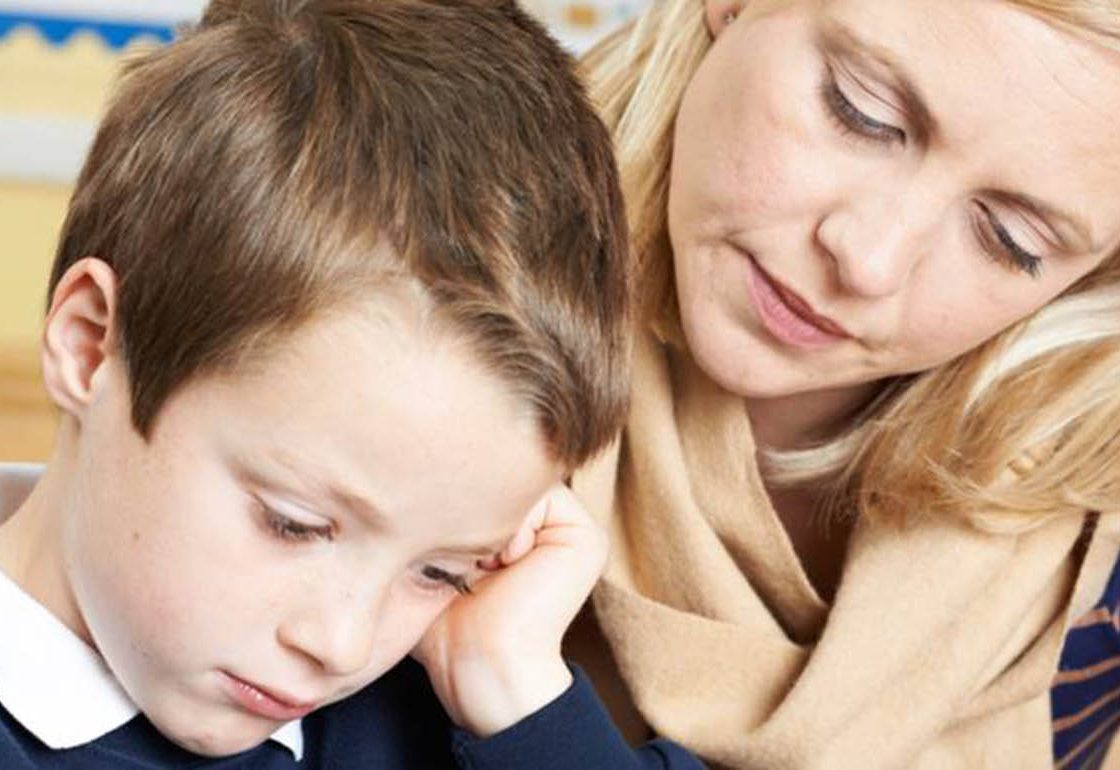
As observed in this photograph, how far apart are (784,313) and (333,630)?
17.6 inches

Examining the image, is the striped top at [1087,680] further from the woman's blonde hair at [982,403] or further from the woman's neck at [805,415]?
the woman's neck at [805,415]

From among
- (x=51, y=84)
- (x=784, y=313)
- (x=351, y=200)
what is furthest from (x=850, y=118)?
(x=51, y=84)

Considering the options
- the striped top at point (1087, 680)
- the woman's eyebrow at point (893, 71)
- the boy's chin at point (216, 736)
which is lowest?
the striped top at point (1087, 680)

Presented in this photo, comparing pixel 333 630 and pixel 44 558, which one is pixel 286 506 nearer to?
pixel 333 630

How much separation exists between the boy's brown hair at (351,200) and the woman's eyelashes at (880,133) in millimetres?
273

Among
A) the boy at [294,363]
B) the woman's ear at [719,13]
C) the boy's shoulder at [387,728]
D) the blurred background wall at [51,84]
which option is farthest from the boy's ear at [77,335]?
the blurred background wall at [51,84]

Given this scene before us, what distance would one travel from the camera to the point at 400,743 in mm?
1353

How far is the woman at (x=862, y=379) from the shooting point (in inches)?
54.1

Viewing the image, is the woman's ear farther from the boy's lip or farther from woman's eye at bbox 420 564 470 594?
the boy's lip

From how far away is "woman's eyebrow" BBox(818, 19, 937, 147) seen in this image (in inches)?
53.7

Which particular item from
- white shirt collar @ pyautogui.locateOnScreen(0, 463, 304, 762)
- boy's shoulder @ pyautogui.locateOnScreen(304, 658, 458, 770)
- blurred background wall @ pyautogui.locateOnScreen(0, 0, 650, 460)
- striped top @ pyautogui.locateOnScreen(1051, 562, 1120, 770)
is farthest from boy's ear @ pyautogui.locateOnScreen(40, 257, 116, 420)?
blurred background wall @ pyautogui.locateOnScreen(0, 0, 650, 460)

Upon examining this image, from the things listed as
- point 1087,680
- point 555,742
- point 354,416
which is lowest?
point 1087,680

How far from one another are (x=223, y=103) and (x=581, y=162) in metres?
0.19

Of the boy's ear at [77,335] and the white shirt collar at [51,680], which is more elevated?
the boy's ear at [77,335]
